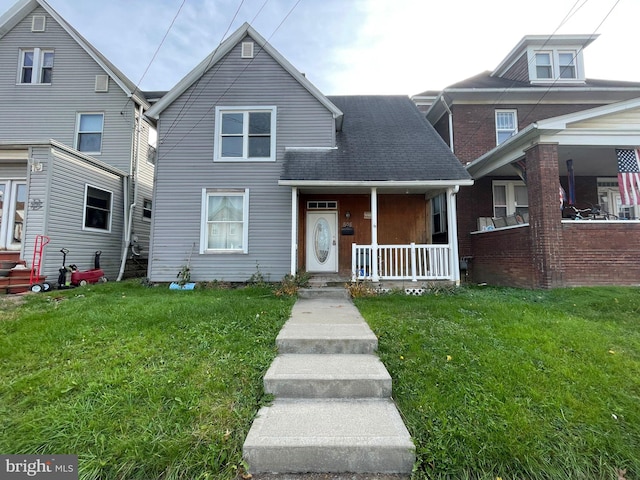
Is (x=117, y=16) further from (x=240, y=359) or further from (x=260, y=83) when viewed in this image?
(x=240, y=359)

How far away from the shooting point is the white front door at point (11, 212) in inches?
347

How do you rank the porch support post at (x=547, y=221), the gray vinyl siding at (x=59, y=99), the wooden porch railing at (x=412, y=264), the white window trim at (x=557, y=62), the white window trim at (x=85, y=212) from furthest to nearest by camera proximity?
the white window trim at (x=557, y=62) < the gray vinyl siding at (x=59, y=99) < the white window trim at (x=85, y=212) < the wooden porch railing at (x=412, y=264) < the porch support post at (x=547, y=221)

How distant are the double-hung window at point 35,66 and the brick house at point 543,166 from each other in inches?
573

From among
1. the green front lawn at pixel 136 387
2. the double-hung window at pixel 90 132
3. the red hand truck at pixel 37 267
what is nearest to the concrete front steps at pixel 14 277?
the red hand truck at pixel 37 267

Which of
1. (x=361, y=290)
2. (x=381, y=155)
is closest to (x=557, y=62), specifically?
(x=381, y=155)

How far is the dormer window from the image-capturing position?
12.2 m

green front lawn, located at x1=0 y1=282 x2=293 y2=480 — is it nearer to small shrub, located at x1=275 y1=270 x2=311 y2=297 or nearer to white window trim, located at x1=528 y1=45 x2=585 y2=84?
small shrub, located at x1=275 y1=270 x2=311 y2=297

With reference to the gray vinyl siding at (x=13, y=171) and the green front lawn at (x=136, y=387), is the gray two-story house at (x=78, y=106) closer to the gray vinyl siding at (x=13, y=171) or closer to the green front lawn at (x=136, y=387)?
the gray vinyl siding at (x=13, y=171)

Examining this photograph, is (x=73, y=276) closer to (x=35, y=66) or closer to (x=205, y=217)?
(x=205, y=217)

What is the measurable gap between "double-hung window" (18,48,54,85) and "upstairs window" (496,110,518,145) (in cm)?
1667

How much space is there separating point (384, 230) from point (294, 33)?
614 centimetres

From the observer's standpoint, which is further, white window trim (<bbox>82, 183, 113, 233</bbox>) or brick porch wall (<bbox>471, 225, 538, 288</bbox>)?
white window trim (<bbox>82, 183, 113, 233</bbox>)

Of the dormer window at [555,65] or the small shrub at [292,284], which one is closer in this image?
the small shrub at [292,284]

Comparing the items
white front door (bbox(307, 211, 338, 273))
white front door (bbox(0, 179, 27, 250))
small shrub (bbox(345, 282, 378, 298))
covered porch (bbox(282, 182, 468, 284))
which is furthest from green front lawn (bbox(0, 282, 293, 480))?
white front door (bbox(0, 179, 27, 250))
